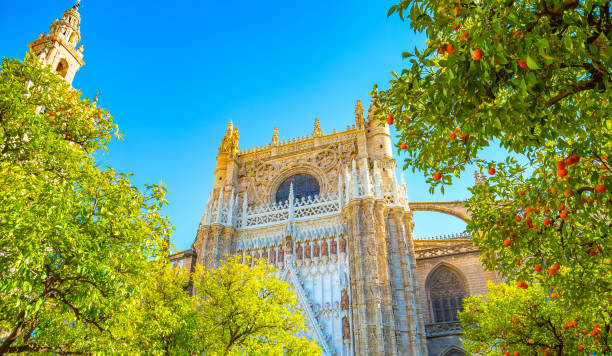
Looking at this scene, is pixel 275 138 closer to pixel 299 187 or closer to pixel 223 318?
pixel 299 187

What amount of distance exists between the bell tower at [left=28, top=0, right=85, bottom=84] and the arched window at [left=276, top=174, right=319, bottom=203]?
14.8 m

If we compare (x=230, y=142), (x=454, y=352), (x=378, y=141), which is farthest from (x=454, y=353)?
(x=230, y=142)

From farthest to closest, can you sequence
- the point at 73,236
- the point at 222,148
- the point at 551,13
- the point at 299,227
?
the point at 222,148
the point at 299,227
the point at 73,236
the point at 551,13

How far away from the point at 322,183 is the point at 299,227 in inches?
154

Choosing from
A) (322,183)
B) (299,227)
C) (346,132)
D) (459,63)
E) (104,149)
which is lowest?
(459,63)

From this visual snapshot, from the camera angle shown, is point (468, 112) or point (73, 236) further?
point (73, 236)

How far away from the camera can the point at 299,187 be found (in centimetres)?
2681

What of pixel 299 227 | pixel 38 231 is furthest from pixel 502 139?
pixel 299 227

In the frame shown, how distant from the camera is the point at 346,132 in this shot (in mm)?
27031

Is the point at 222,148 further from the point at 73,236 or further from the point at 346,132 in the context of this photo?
the point at 73,236

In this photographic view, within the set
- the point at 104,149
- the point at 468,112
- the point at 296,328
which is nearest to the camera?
the point at 468,112

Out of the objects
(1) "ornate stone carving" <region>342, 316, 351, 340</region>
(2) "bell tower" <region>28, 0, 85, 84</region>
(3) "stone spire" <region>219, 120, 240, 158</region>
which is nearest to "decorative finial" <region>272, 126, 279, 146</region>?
(3) "stone spire" <region>219, 120, 240, 158</region>

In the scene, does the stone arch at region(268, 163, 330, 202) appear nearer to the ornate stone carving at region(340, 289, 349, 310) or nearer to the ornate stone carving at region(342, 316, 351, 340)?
the ornate stone carving at region(340, 289, 349, 310)

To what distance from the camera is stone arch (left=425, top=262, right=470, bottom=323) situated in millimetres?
23328
